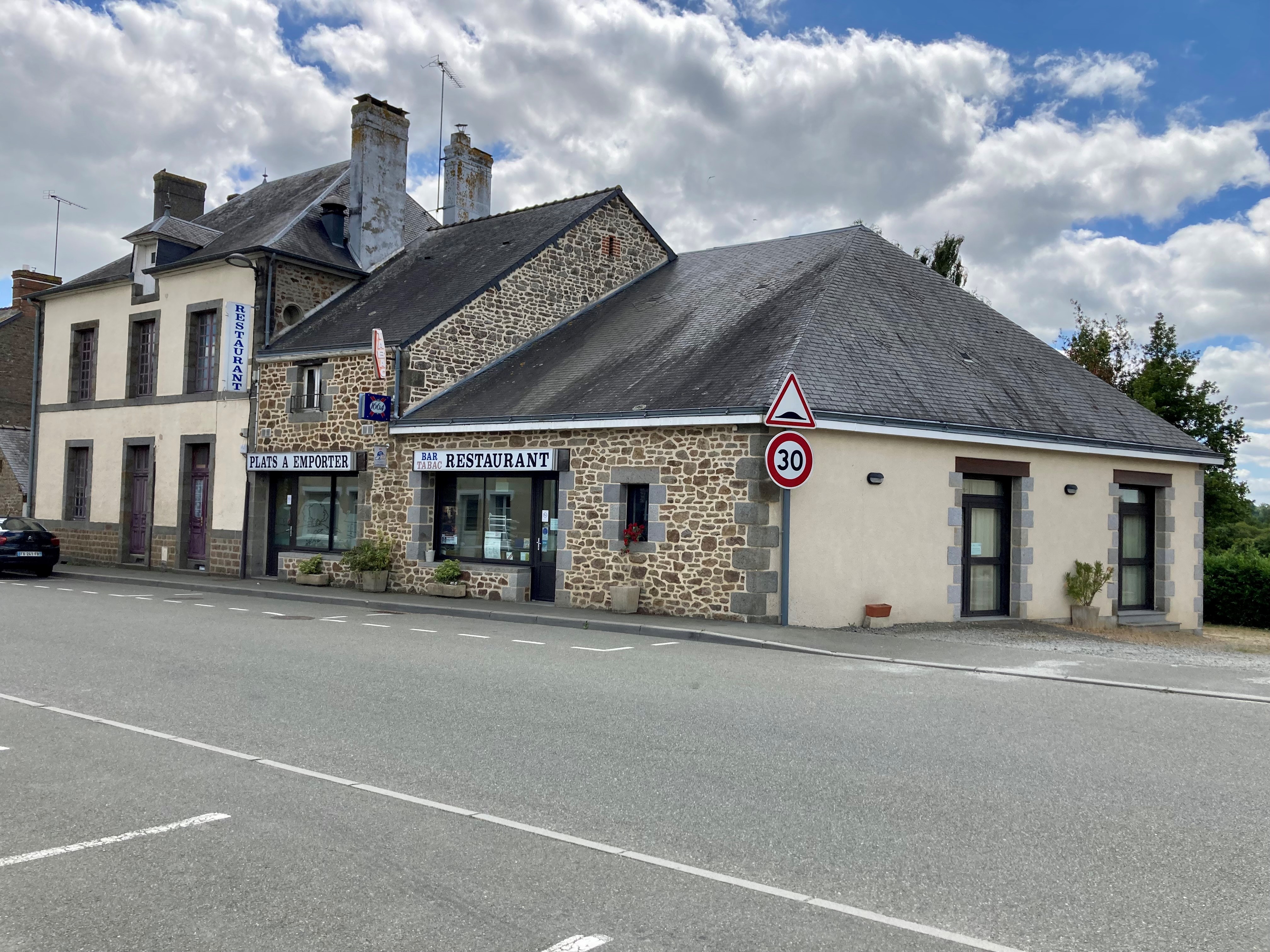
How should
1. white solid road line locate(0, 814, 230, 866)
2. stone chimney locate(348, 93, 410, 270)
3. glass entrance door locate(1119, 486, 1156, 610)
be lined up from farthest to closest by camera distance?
stone chimney locate(348, 93, 410, 270) < glass entrance door locate(1119, 486, 1156, 610) < white solid road line locate(0, 814, 230, 866)

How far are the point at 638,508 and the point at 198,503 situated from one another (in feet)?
40.8

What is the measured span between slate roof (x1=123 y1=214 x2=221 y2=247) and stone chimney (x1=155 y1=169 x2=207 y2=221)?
14.7 feet

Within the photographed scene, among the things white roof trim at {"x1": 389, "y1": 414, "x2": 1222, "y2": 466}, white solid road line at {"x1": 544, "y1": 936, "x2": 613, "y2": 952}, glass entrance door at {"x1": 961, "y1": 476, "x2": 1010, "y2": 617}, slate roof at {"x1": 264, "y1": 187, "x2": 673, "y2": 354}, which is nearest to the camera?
white solid road line at {"x1": 544, "y1": 936, "x2": 613, "y2": 952}

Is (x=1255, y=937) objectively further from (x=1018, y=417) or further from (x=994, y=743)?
(x=1018, y=417)

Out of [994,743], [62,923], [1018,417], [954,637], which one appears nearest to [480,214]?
[1018,417]

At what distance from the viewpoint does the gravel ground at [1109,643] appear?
12727 mm

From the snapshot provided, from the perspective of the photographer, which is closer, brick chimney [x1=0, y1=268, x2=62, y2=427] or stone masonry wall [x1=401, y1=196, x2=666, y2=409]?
stone masonry wall [x1=401, y1=196, x2=666, y2=409]

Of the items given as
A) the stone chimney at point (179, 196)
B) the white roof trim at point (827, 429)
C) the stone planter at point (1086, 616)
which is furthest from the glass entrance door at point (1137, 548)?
the stone chimney at point (179, 196)

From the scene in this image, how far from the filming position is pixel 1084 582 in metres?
17.1

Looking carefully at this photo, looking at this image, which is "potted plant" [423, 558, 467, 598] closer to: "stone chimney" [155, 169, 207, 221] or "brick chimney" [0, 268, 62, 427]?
"stone chimney" [155, 169, 207, 221]

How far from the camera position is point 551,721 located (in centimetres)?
745

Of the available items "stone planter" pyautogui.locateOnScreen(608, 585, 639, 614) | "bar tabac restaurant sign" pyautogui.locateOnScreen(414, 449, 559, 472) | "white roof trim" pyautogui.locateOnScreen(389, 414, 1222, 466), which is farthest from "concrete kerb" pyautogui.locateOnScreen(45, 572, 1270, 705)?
"white roof trim" pyautogui.locateOnScreen(389, 414, 1222, 466)

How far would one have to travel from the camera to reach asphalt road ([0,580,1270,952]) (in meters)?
3.88

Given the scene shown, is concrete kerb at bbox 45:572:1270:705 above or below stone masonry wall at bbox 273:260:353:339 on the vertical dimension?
below
